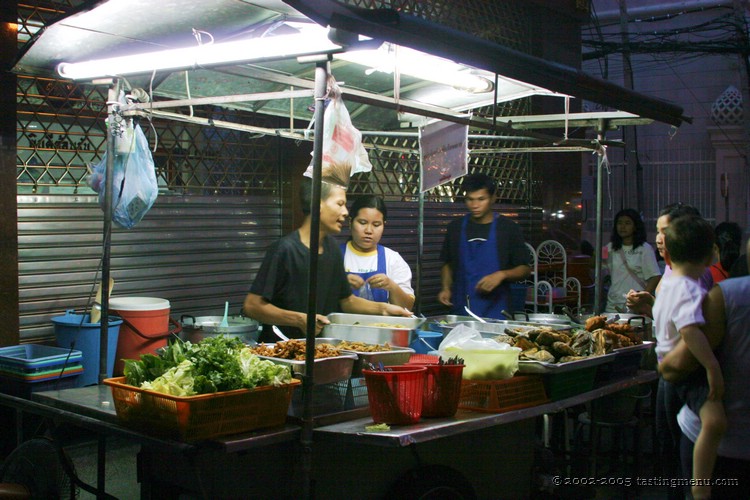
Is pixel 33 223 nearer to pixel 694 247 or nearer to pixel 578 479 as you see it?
pixel 578 479

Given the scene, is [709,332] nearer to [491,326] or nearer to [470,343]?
[470,343]

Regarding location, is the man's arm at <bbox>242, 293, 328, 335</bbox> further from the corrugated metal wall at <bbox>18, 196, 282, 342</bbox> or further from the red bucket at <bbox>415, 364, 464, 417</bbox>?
the corrugated metal wall at <bbox>18, 196, 282, 342</bbox>

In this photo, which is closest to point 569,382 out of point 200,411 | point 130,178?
point 200,411

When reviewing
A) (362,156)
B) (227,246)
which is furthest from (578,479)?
(227,246)

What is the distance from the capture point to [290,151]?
25.7 ft

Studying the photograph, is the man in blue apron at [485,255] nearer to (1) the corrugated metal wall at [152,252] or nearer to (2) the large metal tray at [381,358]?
(1) the corrugated metal wall at [152,252]

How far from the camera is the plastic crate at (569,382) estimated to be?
4.15 m

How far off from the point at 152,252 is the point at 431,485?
3.99m

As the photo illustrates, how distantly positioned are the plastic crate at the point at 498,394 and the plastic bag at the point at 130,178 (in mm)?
2291

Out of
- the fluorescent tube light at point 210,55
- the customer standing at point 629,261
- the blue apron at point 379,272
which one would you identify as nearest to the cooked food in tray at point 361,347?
the fluorescent tube light at point 210,55

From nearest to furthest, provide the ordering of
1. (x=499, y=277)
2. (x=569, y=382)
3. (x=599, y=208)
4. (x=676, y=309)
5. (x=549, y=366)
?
(x=676, y=309), (x=549, y=366), (x=569, y=382), (x=599, y=208), (x=499, y=277)

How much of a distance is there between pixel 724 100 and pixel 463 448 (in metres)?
17.0

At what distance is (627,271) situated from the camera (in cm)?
746

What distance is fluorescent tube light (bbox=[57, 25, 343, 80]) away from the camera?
329 cm
